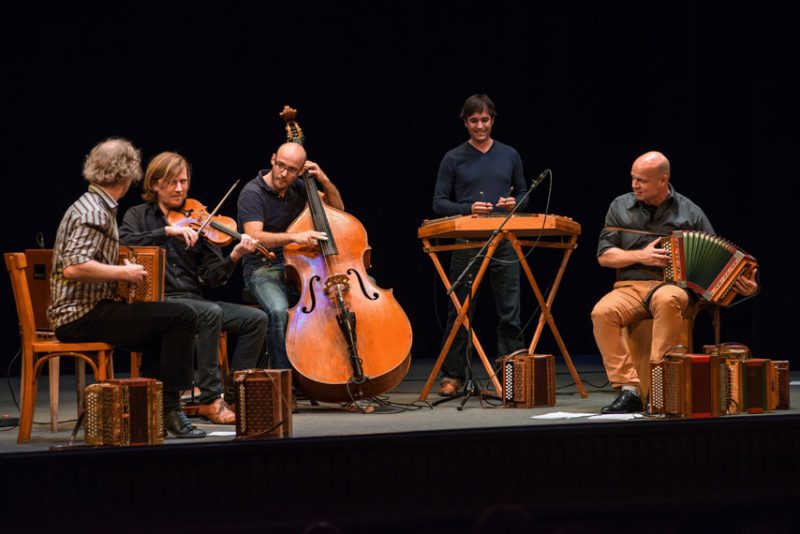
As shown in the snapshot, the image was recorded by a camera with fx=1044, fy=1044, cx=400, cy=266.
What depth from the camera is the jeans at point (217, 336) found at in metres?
4.38

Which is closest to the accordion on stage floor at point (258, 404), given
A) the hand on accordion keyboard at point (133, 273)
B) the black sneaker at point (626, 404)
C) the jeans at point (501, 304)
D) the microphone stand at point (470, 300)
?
the hand on accordion keyboard at point (133, 273)

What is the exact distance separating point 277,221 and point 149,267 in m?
1.01

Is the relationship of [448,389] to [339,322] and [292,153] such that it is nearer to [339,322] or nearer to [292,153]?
[339,322]

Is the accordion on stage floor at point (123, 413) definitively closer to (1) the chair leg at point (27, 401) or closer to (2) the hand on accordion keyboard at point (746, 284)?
(1) the chair leg at point (27, 401)

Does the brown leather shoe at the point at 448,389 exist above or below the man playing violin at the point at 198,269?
below

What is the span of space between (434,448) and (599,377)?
2.87 metres

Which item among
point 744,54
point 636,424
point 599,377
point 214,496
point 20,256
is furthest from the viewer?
point 744,54

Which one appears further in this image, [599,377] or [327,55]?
[327,55]

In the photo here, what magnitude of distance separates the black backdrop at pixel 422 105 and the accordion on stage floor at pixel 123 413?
279cm

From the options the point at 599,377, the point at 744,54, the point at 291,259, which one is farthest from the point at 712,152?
the point at 291,259

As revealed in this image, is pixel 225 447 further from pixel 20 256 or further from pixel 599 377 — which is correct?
pixel 599 377

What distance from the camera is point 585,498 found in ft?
11.1

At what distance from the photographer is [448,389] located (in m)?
5.09

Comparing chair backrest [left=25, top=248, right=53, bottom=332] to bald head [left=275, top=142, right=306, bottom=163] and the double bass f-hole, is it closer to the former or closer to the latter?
bald head [left=275, top=142, right=306, bottom=163]
